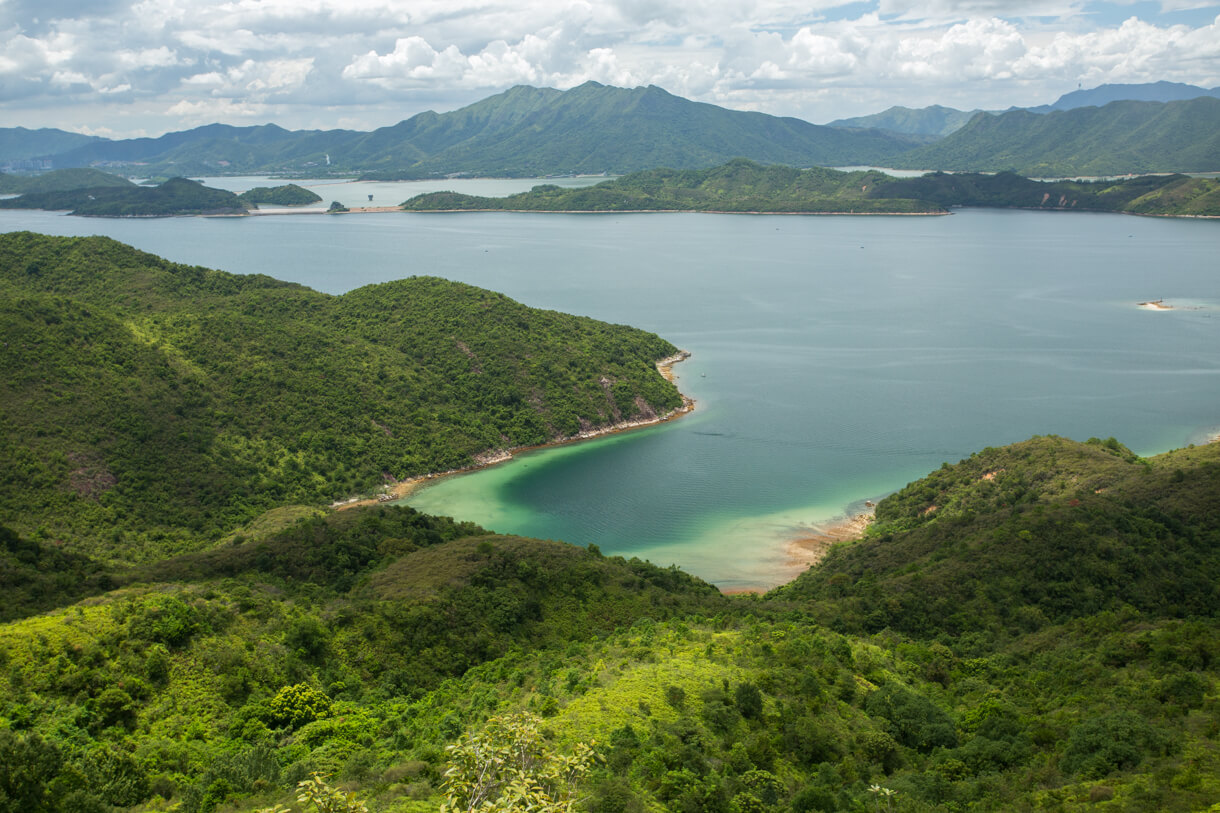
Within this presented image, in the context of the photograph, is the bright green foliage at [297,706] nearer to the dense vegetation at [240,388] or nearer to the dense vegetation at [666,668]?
the dense vegetation at [666,668]

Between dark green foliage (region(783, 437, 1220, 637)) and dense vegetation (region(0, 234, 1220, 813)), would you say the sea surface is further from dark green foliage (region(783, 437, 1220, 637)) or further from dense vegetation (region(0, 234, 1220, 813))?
dense vegetation (region(0, 234, 1220, 813))

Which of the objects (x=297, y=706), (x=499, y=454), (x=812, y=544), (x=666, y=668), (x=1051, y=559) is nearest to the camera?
(x=297, y=706)

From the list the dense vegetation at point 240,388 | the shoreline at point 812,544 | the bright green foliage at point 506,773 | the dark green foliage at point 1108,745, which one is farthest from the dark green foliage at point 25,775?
the shoreline at point 812,544

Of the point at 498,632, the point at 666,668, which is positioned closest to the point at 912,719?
the point at 666,668

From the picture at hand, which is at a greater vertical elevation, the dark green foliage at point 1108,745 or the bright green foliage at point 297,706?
the dark green foliage at point 1108,745

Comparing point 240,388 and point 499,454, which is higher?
point 240,388

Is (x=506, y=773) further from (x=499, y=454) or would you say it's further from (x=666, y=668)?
(x=499, y=454)

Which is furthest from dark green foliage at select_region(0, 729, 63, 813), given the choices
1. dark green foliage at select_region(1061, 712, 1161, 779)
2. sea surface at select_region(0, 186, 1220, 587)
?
sea surface at select_region(0, 186, 1220, 587)
